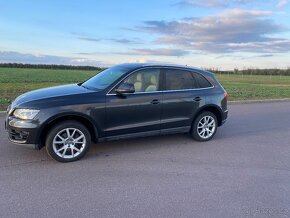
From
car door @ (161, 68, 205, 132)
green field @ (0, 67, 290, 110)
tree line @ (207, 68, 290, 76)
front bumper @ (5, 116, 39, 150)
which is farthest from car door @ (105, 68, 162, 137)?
tree line @ (207, 68, 290, 76)

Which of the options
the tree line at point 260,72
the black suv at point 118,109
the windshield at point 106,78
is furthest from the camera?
the tree line at point 260,72

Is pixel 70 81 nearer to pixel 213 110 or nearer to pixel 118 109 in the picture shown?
pixel 213 110

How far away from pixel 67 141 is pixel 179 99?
7.67 ft

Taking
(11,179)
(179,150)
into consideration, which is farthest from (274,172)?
(11,179)

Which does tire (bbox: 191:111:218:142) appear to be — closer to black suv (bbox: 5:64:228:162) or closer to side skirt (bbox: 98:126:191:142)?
black suv (bbox: 5:64:228:162)

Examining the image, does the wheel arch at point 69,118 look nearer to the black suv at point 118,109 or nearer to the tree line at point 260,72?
the black suv at point 118,109

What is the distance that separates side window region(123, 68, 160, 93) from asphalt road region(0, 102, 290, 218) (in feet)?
3.81

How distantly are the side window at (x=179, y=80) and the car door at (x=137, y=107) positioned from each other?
0.25 metres

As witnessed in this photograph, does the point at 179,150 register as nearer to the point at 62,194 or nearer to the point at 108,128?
the point at 108,128

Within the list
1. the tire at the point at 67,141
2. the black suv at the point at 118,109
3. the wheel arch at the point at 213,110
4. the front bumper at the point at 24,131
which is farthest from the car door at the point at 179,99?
the front bumper at the point at 24,131

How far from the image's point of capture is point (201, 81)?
676 centimetres

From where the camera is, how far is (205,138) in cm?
682

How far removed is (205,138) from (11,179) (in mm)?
4000

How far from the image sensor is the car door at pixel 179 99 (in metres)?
6.14
